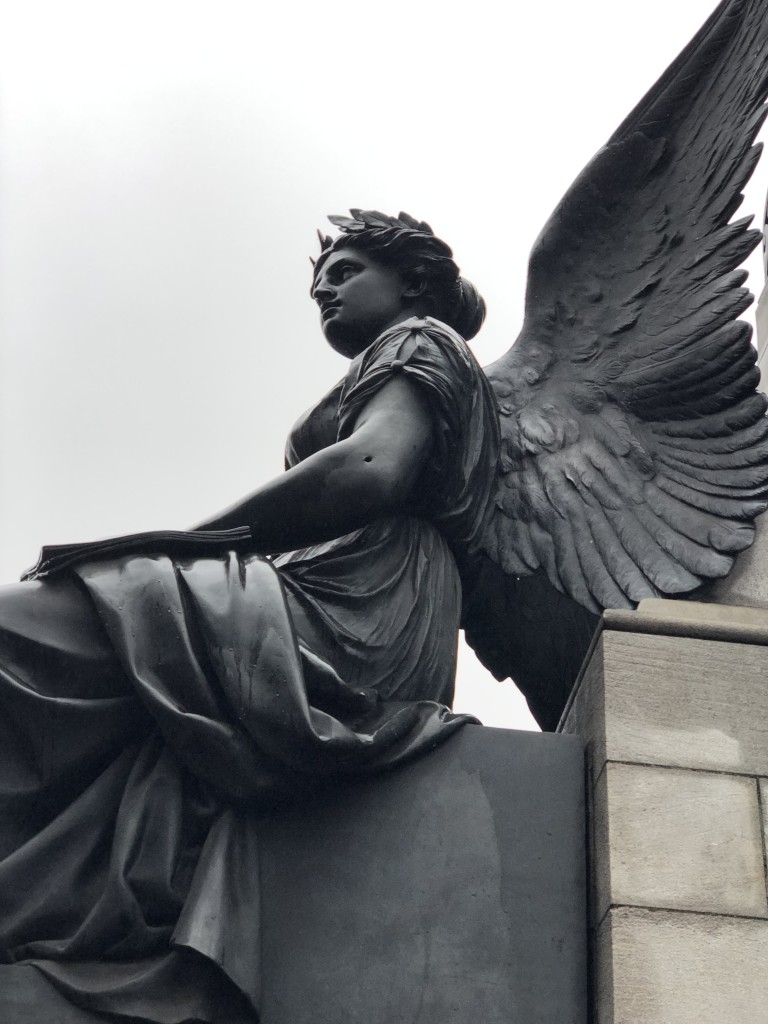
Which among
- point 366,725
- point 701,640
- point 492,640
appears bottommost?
point 366,725

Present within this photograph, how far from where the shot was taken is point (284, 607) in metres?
5.26

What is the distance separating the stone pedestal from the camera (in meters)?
4.73

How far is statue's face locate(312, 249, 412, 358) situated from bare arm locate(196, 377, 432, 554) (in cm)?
98

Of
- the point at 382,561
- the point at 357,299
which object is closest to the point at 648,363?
the point at 357,299

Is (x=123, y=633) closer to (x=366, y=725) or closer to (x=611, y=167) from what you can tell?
(x=366, y=725)

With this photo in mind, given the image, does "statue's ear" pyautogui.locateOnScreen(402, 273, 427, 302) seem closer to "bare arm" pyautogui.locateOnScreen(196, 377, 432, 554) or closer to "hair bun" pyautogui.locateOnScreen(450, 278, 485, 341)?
"hair bun" pyautogui.locateOnScreen(450, 278, 485, 341)

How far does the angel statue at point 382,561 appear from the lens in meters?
4.87

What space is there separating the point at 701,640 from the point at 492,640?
1379mm

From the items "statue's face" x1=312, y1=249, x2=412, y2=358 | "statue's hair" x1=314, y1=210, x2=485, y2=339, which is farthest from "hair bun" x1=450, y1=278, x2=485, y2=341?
"statue's face" x1=312, y1=249, x2=412, y2=358

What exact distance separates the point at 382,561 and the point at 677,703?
46.3 inches

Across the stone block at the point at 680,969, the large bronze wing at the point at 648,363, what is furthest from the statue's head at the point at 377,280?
the stone block at the point at 680,969

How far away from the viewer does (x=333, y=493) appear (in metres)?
5.76

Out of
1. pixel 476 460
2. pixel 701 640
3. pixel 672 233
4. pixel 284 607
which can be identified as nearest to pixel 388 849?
pixel 284 607

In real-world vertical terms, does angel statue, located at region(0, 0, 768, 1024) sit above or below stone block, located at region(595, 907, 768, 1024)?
above
